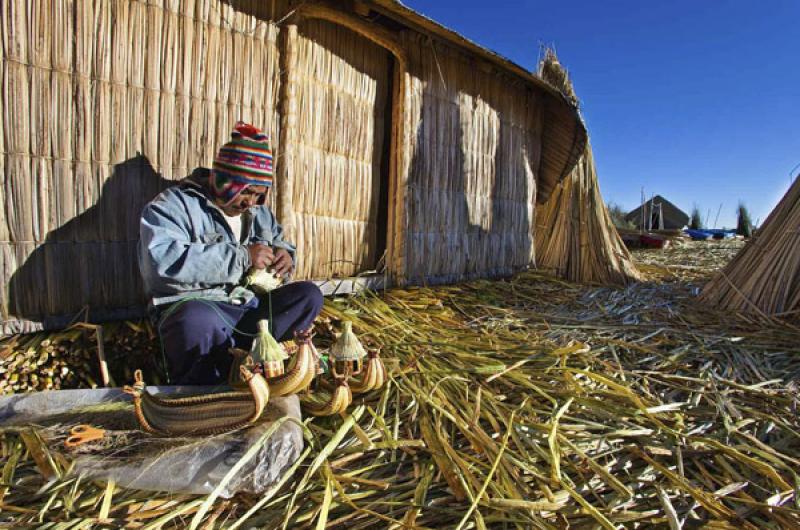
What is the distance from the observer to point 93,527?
46.4 inches

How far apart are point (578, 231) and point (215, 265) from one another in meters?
4.15

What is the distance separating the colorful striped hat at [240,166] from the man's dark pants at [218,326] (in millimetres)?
472

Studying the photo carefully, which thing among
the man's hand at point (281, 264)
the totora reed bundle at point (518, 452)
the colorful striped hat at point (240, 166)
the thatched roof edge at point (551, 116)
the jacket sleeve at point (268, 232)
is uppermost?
the thatched roof edge at point (551, 116)

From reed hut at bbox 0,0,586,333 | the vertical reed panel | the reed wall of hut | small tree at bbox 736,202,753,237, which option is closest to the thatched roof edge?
reed hut at bbox 0,0,586,333

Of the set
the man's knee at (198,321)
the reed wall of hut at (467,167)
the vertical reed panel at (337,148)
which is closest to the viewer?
the man's knee at (198,321)

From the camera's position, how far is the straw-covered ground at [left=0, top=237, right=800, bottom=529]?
1238mm

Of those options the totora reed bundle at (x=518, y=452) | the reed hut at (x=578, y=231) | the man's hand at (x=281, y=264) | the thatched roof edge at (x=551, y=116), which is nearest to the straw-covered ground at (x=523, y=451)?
the totora reed bundle at (x=518, y=452)

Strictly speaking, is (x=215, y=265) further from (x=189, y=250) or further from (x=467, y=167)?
(x=467, y=167)

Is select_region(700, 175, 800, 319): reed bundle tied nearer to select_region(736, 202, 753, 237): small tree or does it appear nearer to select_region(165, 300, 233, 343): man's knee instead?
select_region(165, 300, 233, 343): man's knee

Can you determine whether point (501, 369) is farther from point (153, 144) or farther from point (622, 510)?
point (153, 144)

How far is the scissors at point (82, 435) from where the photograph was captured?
1.38 m

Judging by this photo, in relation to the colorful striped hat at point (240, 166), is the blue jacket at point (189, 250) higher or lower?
lower

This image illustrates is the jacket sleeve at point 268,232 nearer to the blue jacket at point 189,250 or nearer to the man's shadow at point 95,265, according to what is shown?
the blue jacket at point 189,250

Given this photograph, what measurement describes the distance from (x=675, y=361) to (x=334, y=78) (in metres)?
2.54
